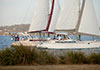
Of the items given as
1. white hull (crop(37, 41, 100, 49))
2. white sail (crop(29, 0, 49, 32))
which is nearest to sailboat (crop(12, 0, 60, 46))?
white sail (crop(29, 0, 49, 32))

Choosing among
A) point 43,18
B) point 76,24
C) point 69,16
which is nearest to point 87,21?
point 76,24

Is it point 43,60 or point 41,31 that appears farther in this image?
point 41,31

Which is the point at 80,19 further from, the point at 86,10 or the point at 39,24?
the point at 39,24

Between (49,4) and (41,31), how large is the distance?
5379 millimetres

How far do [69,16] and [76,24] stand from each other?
5.77 feet

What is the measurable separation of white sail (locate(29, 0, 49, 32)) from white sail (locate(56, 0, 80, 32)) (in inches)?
195

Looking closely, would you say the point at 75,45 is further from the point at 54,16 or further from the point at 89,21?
the point at 54,16

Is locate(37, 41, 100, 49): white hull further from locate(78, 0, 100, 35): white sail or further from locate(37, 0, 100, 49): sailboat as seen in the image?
locate(78, 0, 100, 35): white sail

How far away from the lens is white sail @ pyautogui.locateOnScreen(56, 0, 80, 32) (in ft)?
83.4

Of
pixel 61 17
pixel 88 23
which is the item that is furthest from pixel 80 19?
pixel 61 17

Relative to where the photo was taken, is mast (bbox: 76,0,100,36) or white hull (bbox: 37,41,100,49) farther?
white hull (bbox: 37,41,100,49)

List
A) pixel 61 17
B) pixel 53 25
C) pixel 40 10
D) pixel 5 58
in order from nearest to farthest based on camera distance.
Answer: pixel 5 58, pixel 61 17, pixel 53 25, pixel 40 10

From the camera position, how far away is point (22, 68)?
5516 mm

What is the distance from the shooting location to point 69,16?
25703 millimetres
